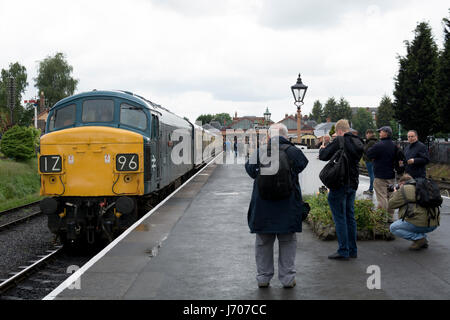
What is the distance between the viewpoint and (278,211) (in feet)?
18.7

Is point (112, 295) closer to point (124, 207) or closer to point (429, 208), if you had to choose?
point (124, 207)

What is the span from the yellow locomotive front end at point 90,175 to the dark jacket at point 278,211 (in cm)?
439

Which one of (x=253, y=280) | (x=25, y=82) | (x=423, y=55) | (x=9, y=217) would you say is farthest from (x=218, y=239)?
(x=25, y=82)

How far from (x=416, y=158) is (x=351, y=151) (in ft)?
9.95

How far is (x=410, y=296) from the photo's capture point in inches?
213

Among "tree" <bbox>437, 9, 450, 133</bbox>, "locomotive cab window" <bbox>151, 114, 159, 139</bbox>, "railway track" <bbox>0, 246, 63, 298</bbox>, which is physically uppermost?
"tree" <bbox>437, 9, 450, 133</bbox>

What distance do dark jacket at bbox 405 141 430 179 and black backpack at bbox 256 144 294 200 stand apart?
190 inches

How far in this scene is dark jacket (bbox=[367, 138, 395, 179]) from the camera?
32.1 ft

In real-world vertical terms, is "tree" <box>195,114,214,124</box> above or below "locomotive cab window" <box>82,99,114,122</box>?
above

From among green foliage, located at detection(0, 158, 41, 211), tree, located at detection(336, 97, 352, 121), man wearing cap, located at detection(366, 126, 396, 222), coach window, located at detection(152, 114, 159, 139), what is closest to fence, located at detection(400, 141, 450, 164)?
green foliage, located at detection(0, 158, 41, 211)

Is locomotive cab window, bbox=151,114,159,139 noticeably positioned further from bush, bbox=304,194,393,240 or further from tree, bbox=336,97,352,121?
tree, bbox=336,97,352,121

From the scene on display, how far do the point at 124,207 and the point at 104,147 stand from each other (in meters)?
1.27

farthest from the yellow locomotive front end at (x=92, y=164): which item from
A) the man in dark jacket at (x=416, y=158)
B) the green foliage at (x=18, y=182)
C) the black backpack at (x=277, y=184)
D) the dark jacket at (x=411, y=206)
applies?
the green foliage at (x=18, y=182)

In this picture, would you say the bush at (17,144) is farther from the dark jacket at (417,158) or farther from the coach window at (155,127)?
the dark jacket at (417,158)
